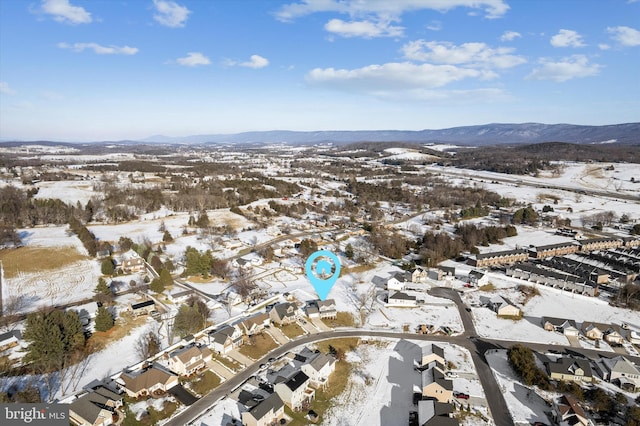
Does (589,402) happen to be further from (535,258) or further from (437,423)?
(535,258)

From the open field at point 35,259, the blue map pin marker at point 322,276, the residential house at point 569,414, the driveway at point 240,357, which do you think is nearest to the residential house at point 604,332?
the residential house at point 569,414

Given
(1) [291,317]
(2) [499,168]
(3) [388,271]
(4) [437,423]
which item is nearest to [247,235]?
(3) [388,271]

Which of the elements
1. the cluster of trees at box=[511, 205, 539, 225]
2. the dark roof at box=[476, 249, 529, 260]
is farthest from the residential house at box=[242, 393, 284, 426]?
the cluster of trees at box=[511, 205, 539, 225]

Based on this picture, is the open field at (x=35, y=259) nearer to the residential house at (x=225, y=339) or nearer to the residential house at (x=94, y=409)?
the residential house at (x=225, y=339)

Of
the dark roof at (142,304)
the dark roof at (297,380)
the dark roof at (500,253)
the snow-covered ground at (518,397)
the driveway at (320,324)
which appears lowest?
the snow-covered ground at (518,397)

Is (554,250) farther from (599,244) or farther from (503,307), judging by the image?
(503,307)

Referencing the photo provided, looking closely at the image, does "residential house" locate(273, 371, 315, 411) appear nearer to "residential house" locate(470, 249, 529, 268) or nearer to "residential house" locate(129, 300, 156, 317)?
"residential house" locate(129, 300, 156, 317)
